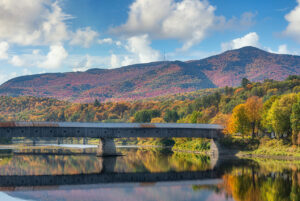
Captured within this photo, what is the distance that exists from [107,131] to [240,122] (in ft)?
93.9

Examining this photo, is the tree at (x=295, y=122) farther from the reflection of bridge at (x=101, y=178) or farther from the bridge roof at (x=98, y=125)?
the reflection of bridge at (x=101, y=178)

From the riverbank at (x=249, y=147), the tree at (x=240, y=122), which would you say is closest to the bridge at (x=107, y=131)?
the riverbank at (x=249, y=147)

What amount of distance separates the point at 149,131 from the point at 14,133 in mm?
27951

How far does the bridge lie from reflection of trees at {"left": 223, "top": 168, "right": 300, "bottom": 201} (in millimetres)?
34470

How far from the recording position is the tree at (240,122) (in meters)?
86.5

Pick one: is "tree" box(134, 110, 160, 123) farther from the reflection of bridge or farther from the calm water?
the reflection of bridge

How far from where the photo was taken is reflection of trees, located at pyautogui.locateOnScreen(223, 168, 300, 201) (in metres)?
36.8

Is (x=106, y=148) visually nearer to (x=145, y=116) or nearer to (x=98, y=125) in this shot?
(x=98, y=125)

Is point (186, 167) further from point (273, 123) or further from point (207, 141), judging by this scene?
point (207, 141)

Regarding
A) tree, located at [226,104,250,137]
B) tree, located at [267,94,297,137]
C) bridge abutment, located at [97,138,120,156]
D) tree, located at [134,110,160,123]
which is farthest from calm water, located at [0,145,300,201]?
tree, located at [134,110,160,123]

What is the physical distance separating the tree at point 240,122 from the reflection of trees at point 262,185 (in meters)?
31.7

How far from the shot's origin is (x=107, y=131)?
281ft

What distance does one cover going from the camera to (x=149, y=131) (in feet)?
287

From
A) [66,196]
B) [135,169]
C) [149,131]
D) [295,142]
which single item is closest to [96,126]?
[149,131]
